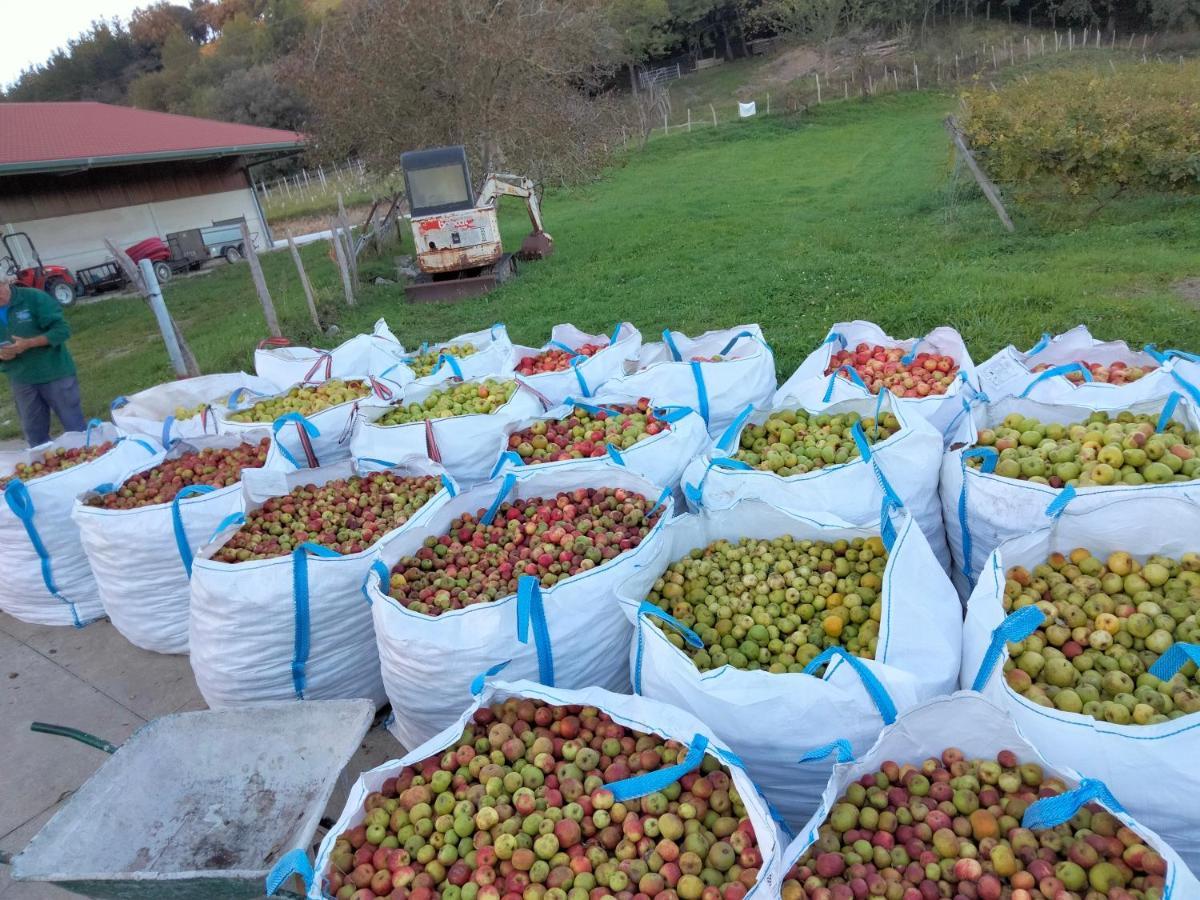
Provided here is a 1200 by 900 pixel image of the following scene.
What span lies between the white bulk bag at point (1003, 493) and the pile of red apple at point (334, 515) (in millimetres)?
2319

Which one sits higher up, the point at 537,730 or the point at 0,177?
the point at 0,177

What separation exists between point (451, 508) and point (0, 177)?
18837 mm

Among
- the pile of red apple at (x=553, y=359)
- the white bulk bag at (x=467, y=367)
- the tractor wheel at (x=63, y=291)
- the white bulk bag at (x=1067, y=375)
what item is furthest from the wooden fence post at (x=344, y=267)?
the white bulk bag at (x=1067, y=375)

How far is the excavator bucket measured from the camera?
41.2ft

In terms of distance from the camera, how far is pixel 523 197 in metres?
11.7

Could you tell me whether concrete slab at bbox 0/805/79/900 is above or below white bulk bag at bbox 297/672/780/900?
below

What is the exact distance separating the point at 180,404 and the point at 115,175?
55.7ft

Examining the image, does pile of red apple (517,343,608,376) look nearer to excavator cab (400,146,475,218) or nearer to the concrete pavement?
the concrete pavement

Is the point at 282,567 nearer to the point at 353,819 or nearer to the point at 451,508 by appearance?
the point at 451,508

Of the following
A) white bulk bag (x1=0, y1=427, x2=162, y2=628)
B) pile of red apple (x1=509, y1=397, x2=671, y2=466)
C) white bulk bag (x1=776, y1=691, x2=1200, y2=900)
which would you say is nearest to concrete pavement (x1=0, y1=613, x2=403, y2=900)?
white bulk bag (x1=0, y1=427, x2=162, y2=628)

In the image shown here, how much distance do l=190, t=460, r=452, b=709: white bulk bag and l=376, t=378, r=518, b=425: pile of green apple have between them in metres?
1.14

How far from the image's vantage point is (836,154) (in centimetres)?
2009

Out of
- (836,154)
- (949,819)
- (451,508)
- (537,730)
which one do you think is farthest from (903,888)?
(836,154)

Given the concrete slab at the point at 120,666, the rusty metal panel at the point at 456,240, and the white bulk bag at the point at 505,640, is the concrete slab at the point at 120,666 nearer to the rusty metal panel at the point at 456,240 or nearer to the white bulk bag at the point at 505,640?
the white bulk bag at the point at 505,640
